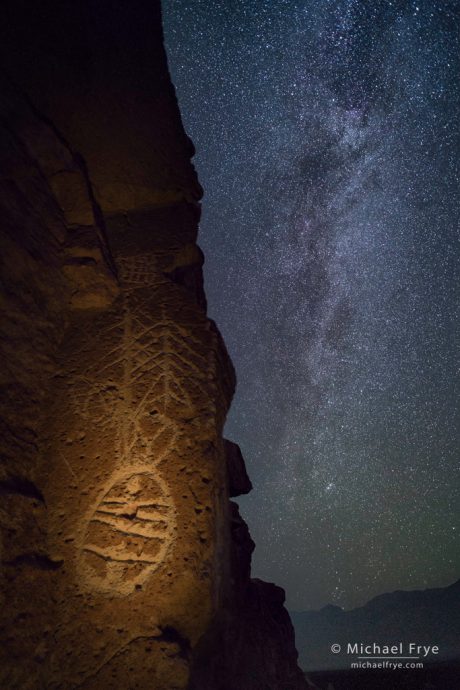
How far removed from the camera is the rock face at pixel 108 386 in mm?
1828

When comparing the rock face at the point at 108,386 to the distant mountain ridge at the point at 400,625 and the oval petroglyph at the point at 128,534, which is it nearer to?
the oval petroglyph at the point at 128,534

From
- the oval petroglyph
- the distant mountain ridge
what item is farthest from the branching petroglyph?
the distant mountain ridge

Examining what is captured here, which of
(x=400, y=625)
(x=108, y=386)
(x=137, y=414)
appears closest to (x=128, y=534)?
(x=137, y=414)

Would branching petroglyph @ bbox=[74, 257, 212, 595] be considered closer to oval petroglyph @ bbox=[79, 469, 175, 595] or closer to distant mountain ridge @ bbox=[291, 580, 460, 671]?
oval petroglyph @ bbox=[79, 469, 175, 595]

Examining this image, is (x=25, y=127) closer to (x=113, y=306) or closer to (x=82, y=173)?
(x=82, y=173)

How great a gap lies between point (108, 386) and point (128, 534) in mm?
890

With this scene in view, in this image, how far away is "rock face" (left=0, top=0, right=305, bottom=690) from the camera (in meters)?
1.83

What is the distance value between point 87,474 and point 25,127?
8.10 ft

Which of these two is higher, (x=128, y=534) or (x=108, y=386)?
(x=108, y=386)

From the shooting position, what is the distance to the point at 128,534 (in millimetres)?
2020

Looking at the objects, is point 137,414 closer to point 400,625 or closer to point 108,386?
point 108,386

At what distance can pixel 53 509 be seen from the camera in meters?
2.04

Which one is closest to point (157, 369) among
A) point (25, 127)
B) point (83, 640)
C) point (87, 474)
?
point (87, 474)

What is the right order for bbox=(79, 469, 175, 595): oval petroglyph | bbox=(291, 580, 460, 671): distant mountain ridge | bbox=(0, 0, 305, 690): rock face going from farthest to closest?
bbox=(291, 580, 460, 671): distant mountain ridge, bbox=(79, 469, 175, 595): oval petroglyph, bbox=(0, 0, 305, 690): rock face
